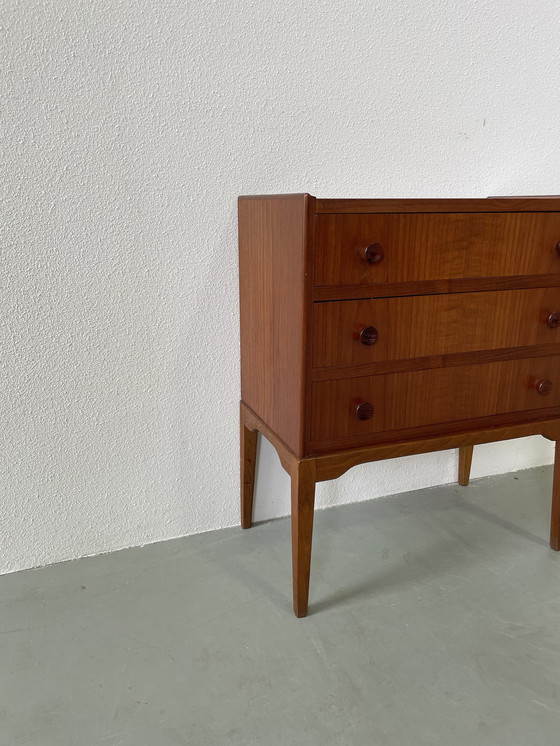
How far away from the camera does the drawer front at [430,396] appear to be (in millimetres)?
1261

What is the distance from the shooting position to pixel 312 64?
4.81 feet

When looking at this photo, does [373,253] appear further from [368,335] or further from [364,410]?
[364,410]

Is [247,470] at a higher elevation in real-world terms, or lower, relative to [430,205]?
lower

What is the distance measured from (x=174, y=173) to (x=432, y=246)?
630 mm

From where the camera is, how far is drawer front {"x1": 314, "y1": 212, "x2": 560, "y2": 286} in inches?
45.1

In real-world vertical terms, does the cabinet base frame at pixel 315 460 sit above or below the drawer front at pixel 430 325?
below

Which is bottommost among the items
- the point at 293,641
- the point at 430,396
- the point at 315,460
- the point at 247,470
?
the point at 293,641

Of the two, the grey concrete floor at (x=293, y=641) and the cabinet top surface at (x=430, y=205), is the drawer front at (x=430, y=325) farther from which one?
the grey concrete floor at (x=293, y=641)

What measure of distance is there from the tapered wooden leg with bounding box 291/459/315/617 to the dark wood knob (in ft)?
0.91

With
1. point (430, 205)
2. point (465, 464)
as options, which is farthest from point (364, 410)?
point (465, 464)

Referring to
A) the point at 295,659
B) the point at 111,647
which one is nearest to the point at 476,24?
the point at 295,659

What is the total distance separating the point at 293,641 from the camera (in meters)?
1.28

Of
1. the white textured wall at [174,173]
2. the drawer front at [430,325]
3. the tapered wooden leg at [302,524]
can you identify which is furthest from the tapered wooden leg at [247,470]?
the drawer front at [430,325]

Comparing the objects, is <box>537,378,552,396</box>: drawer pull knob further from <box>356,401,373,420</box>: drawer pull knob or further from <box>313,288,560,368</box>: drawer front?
<box>356,401,373,420</box>: drawer pull knob
